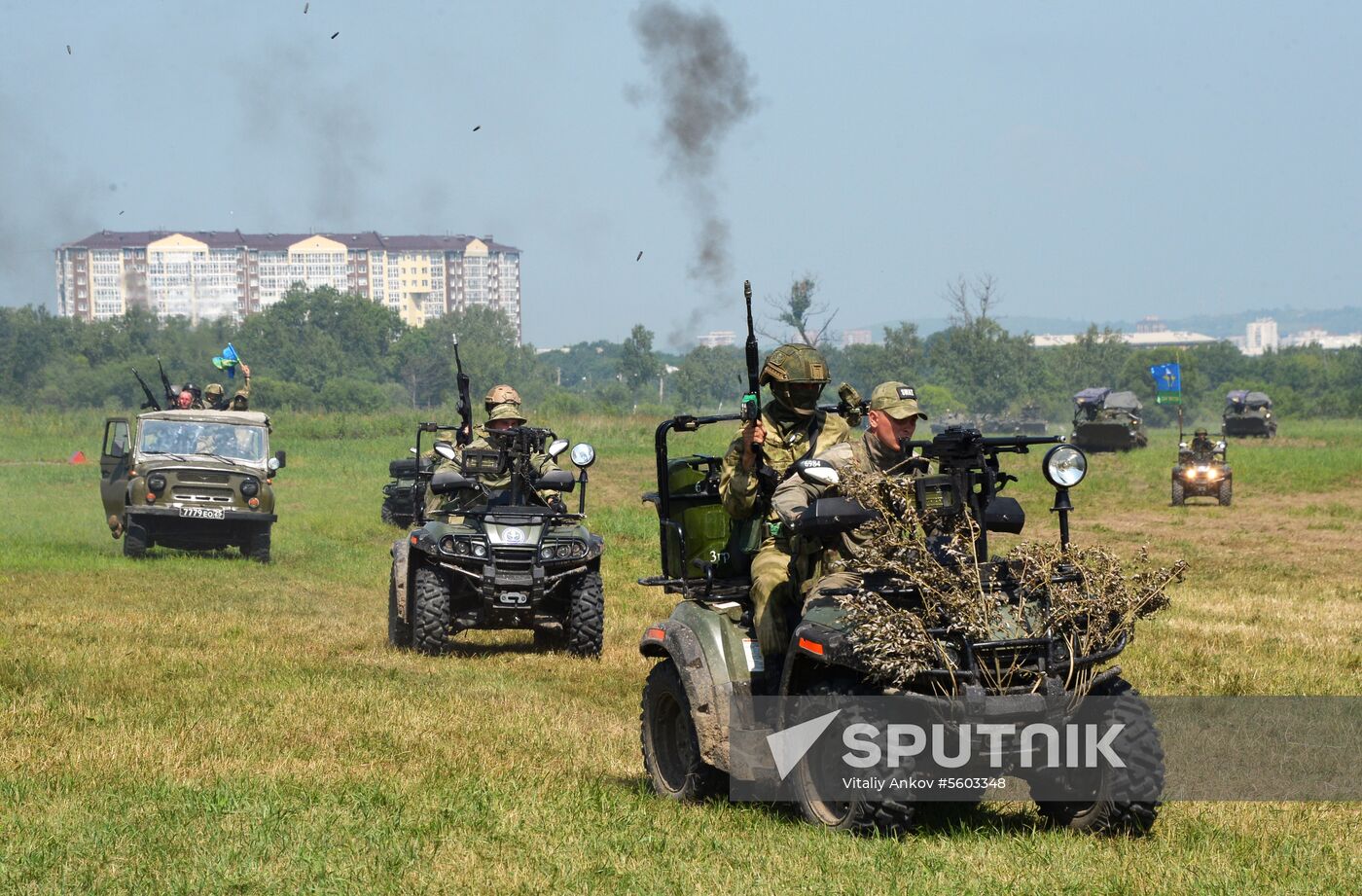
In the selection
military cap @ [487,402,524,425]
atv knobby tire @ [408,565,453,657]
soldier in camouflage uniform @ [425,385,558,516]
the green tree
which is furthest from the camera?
the green tree

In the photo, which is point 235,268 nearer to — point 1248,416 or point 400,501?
point 1248,416

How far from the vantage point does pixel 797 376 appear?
25.3 ft

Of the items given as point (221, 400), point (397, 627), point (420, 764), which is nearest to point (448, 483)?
point (397, 627)

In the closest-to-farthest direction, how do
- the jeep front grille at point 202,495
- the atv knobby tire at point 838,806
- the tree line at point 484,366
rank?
1. the atv knobby tire at point 838,806
2. the jeep front grille at point 202,495
3. the tree line at point 484,366

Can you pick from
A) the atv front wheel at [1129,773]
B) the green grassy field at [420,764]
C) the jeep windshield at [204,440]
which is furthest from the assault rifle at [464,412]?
the atv front wheel at [1129,773]

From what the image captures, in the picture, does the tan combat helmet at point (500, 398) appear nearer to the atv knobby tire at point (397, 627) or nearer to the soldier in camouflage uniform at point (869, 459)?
the atv knobby tire at point (397, 627)

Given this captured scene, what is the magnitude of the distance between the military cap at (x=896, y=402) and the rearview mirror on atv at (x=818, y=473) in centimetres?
66

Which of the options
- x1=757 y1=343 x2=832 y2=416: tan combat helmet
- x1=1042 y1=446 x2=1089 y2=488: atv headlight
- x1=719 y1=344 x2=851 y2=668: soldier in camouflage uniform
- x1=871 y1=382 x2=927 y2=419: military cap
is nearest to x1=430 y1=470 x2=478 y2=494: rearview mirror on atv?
x1=719 y1=344 x2=851 y2=668: soldier in camouflage uniform

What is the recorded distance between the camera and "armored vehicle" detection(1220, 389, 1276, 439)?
245 feet

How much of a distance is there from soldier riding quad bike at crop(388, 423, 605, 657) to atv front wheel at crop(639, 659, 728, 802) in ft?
18.9

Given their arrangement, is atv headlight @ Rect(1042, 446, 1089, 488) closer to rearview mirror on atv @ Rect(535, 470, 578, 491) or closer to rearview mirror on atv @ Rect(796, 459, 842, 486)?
rearview mirror on atv @ Rect(796, 459, 842, 486)

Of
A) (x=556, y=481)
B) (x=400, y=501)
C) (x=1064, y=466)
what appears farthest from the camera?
(x=400, y=501)

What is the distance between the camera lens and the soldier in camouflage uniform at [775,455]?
24.4 feet

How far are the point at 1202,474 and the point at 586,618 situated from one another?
1044 inches
